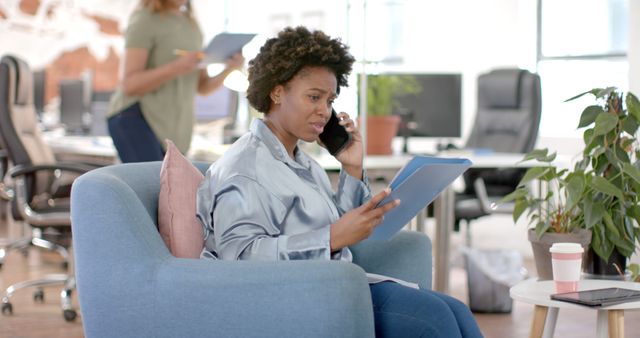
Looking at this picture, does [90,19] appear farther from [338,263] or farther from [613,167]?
[338,263]

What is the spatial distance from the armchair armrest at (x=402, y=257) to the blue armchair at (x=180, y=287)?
1.85 feet

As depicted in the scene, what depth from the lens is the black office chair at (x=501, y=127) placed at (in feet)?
19.5

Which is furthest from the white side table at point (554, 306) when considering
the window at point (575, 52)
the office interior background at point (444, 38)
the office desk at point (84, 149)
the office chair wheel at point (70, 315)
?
the window at point (575, 52)

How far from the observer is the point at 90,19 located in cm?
1111

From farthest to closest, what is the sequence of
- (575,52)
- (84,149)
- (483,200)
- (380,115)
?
(575,52) → (84,149) → (483,200) → (380,115)

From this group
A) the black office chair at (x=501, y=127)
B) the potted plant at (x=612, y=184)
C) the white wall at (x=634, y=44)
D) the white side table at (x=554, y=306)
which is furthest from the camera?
the white wall at (x=634, y=44)

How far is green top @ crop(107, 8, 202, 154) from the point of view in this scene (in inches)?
159

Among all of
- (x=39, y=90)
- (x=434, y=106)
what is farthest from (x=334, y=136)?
(x=39, y=90)

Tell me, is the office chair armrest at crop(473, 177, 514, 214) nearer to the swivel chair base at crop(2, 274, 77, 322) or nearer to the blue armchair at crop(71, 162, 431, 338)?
the swivel chair base at crop(2, 274, 77, 322)

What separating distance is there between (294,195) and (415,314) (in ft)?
1.25

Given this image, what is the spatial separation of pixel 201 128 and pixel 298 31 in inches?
183

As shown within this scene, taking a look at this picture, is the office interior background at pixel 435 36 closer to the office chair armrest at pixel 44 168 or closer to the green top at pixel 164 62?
the green top at pixel 164 62

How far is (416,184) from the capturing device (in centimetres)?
229

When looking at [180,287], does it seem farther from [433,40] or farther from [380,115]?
[433,40]
